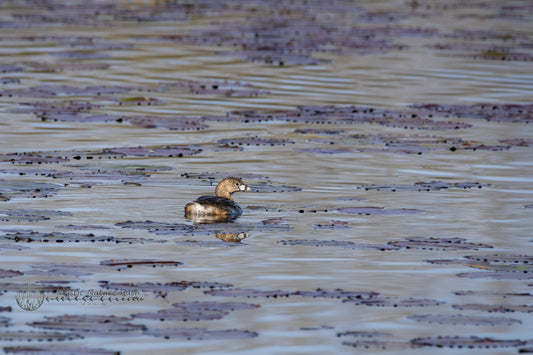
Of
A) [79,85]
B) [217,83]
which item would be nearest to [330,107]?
[217,83]

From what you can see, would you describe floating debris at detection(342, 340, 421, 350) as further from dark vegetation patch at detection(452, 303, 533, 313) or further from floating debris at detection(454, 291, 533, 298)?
floating debris at detection(454, 291, 533, 298)

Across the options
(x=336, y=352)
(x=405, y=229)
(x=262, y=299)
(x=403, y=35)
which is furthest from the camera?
(x=403, y=35)

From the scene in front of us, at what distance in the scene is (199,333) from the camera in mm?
8164

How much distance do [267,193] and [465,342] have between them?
5.81m

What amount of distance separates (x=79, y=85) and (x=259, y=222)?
1036 centimetres

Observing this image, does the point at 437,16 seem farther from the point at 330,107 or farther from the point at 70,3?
the point at 330,107

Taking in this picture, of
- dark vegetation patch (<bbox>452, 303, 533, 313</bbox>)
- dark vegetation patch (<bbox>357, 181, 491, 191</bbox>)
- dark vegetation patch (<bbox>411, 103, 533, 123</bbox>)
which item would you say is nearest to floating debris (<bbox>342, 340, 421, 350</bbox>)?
dark vegetation patch (<bbox>452, 303, 533, 313</bbox>)

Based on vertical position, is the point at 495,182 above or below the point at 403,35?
below

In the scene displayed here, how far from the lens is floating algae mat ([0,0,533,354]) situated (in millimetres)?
8578

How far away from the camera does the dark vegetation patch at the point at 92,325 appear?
8.16 m

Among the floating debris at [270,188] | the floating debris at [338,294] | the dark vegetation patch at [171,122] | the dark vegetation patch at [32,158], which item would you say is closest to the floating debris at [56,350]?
the floating debris at [338,294]

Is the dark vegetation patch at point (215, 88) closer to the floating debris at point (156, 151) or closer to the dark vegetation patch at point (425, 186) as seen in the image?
the floating debris at point (156, 151)

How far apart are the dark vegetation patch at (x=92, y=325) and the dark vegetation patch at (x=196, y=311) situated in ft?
0.61

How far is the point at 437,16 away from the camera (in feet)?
116
